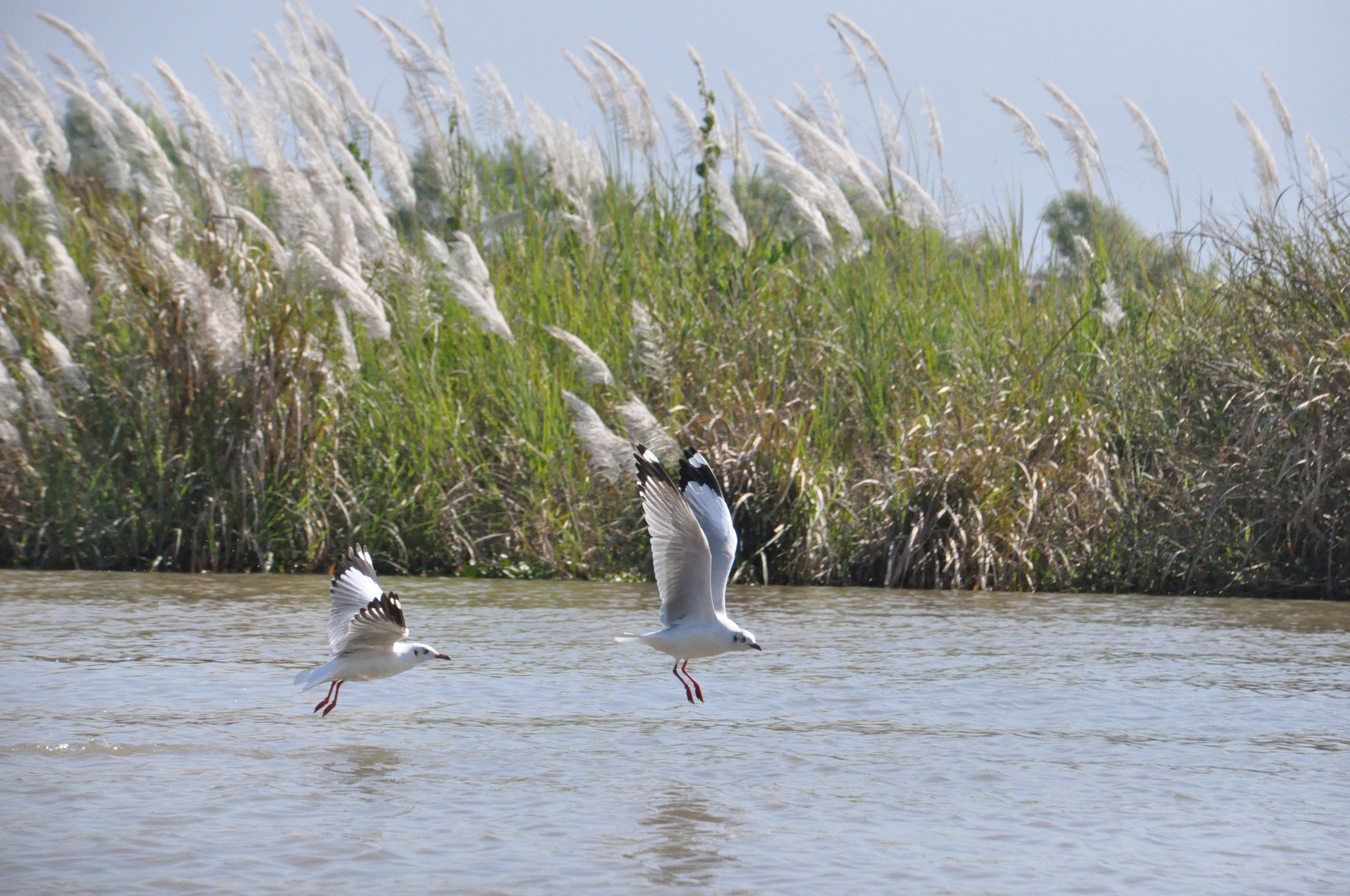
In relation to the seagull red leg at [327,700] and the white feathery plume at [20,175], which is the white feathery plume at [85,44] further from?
the seagull red leg at [327,700]

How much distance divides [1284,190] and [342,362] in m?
5.64

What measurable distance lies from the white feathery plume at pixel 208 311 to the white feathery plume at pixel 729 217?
118 inches

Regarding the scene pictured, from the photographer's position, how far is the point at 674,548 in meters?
5.42

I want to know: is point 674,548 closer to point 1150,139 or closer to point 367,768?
point 367,768

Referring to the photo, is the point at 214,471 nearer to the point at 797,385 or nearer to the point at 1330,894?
the point at 797,385

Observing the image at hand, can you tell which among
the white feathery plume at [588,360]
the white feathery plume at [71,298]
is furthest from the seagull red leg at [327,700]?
the white feathery plume at [71,298]

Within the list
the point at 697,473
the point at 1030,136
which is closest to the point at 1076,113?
the point at 1030,136

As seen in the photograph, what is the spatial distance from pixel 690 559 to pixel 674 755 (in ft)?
2.92

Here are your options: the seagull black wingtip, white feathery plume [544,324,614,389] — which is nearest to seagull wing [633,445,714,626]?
the seagull black wingtip

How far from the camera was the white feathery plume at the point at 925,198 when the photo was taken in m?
10.2

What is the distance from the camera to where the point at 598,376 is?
869 centimetres

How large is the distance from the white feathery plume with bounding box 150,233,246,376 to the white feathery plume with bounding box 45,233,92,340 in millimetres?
502

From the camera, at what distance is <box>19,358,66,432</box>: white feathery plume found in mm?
8602

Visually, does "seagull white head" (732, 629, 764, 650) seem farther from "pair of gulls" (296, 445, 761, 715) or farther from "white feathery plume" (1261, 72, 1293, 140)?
"white feathery plume" (1261, 72, 1293, 140)
